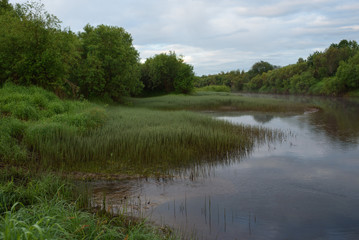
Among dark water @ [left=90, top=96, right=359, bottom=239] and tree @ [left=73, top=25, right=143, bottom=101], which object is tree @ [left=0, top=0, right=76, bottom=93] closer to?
tree @ [left=73, top=25, right=143, bottom=101]

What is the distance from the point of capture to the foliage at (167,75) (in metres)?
62.2

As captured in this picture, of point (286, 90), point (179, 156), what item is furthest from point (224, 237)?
point (286, 90)

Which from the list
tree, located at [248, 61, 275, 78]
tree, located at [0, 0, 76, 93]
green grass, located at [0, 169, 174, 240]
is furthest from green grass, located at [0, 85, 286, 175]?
tree, located at [248, 61, 275, 78]

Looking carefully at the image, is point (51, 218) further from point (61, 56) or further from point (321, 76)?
point (321, 76)

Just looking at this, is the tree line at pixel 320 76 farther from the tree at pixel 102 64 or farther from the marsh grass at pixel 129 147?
the marsh grass at pixel 129 147

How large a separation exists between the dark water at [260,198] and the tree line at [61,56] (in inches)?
624

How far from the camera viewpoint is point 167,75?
64.8m

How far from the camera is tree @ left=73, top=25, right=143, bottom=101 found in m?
29.3

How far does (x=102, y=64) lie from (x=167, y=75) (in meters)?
34.9

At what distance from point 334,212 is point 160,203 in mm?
4795

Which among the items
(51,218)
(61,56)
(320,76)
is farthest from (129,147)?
(320,76)

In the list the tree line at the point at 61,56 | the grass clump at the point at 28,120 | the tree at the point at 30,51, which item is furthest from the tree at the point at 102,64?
the grass clump at the point at 28,120

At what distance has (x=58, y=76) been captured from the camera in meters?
22.2

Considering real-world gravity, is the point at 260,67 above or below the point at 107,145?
above
